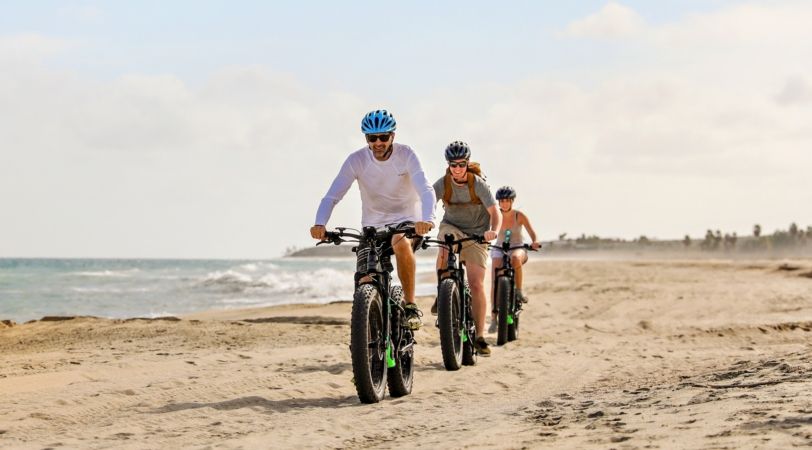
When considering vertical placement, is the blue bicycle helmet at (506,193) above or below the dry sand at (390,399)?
above

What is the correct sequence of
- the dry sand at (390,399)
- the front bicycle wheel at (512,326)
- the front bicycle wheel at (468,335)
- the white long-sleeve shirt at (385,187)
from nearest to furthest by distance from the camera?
1. the dry sand at (390,399)
2. the white long-sleeve shirt at (385,187)
3. the front bicycle wheel at (468,335)
4. the front bicycle wheel at (512,326)

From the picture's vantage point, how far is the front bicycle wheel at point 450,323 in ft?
28.6

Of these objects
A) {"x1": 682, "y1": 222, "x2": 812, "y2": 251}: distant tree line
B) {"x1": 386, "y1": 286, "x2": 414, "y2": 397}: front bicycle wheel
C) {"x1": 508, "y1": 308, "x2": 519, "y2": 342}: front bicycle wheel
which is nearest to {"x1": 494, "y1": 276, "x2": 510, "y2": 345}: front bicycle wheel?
{"x1": 508, "y1": 308, "x2": 519, "y2": 342}: front bicycle wheel

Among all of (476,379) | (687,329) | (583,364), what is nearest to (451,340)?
(476,379)

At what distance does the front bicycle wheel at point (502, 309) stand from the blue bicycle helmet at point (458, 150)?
95.1 inches

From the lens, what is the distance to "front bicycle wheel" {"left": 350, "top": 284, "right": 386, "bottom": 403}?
6.68 meters

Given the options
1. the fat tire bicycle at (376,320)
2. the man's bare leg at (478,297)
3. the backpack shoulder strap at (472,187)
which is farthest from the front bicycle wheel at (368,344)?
the backpack shoulder strap at (472,187)

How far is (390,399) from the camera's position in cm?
722

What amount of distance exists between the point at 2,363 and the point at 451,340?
4.67m

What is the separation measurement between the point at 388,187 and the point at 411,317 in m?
→ 1.08

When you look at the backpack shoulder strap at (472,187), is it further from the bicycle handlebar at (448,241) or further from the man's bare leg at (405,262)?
the man's bare leg at (405,262)

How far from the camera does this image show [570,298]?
21.2m

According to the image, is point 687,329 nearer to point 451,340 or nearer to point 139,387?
point 451,340

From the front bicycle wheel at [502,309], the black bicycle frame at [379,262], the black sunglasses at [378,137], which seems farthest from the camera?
the front bicycle wheel at [502,309]
